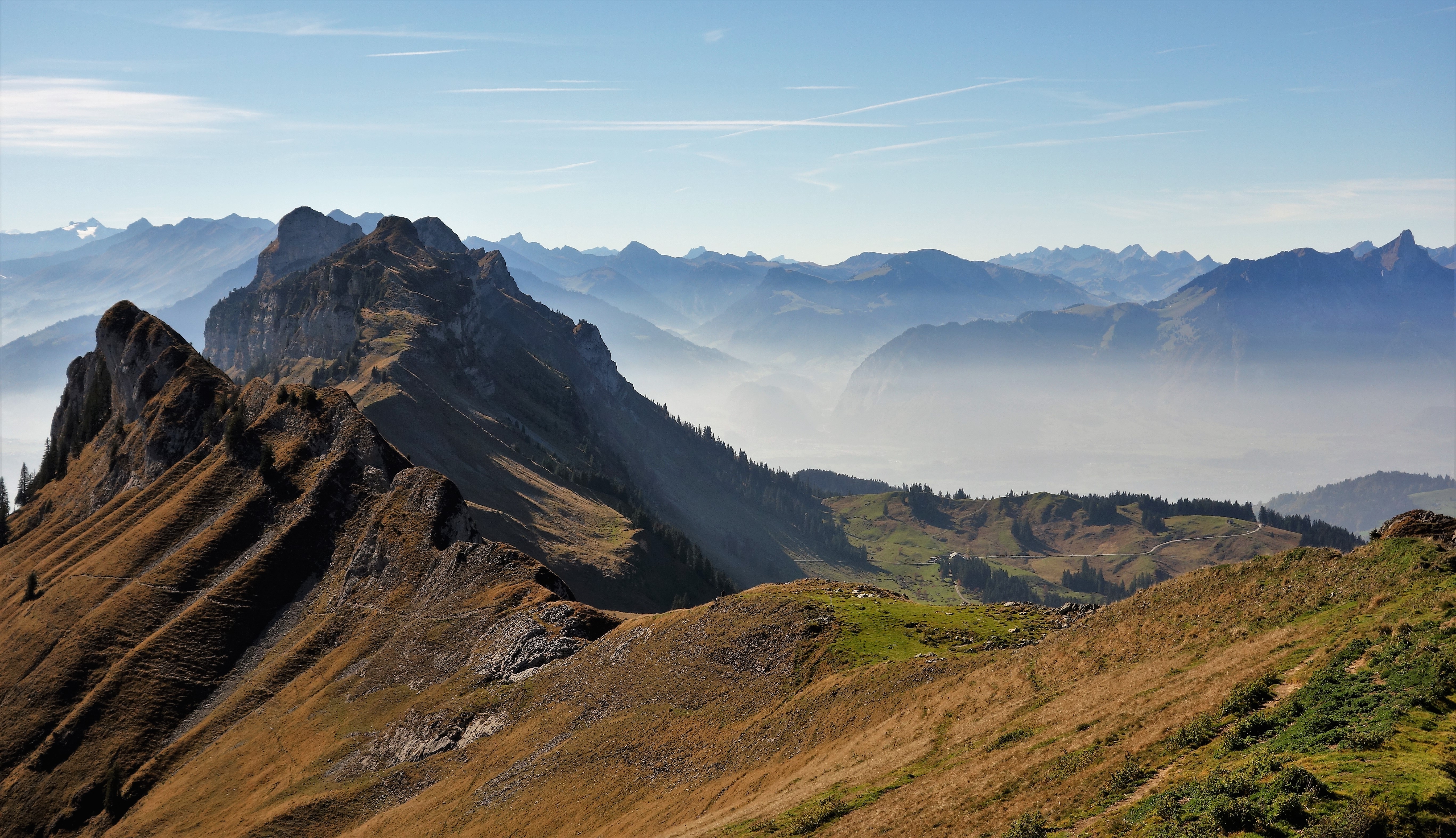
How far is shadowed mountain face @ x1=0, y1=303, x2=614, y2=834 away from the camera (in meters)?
97.8

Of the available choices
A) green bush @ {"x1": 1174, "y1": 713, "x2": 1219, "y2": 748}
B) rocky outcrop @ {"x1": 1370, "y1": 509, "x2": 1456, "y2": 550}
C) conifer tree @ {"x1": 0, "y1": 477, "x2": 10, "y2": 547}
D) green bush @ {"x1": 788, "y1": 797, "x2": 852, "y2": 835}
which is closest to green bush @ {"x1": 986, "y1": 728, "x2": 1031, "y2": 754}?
green bush @ {"x1": 788, "y1": 797, "x2": 852, "y2": 835}

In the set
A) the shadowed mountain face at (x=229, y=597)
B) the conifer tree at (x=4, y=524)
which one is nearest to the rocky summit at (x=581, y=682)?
the shadowed mountain face at (x=229, y=597)

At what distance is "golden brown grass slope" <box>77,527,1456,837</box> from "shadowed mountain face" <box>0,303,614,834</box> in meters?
4.61

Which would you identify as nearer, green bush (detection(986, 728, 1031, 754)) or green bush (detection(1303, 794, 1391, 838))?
green bush (detection(1303, 794, 1391, 838))

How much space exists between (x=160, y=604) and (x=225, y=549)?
10787 mm

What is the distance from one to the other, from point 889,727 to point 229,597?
99.8 meters

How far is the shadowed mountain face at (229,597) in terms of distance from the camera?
97.8 metres

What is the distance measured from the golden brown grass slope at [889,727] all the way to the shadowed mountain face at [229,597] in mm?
4608

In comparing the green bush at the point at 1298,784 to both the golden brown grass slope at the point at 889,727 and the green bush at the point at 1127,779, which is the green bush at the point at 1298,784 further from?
the green bush at the point at 1127,779

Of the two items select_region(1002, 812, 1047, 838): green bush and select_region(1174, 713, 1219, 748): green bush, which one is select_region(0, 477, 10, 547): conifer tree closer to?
select_region(1002, 812, 1047, 838): green bush

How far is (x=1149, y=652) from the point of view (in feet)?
169

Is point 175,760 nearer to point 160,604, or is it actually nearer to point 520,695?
point 160,604

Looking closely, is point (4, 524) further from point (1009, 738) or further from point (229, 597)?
point (1009, 738)

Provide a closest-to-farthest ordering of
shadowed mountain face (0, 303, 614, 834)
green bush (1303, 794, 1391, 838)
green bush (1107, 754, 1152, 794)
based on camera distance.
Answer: green bush (1303, 794, 1391, 838) < green bush (1107, 754, 1152, 794) < shadowed mountain face (0, 303, 614, 834)
